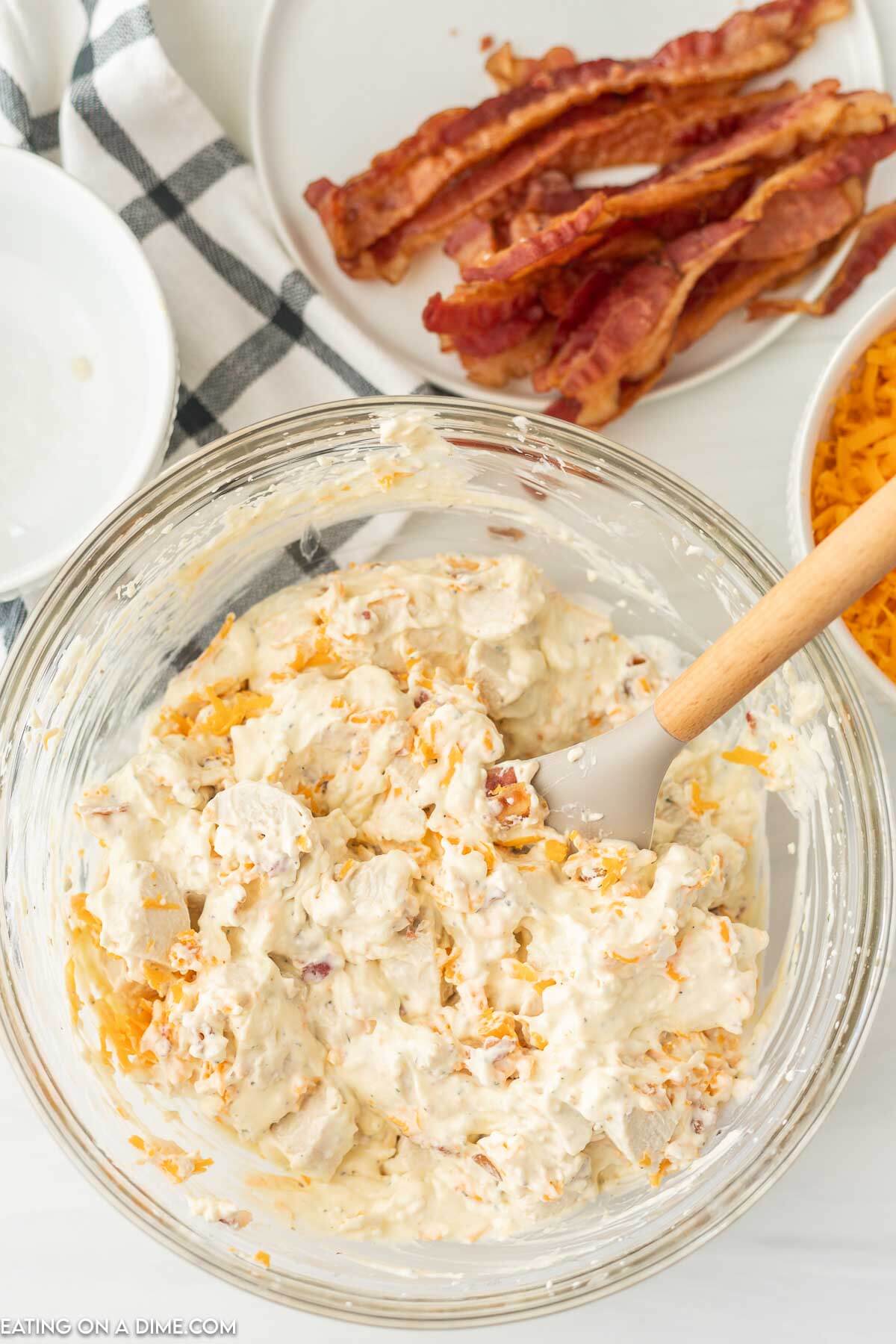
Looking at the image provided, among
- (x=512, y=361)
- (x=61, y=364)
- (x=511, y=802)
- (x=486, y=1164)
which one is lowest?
(x=486, y=1164)

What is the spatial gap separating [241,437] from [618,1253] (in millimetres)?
1024

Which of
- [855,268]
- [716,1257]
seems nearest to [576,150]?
[855,268]

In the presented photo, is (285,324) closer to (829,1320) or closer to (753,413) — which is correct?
(753,413)

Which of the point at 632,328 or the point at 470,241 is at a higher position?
the point at 470,241

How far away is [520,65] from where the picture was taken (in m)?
1.62

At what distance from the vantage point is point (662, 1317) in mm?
1556

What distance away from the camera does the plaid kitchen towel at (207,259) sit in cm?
157

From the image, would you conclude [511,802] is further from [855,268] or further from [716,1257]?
[855,268]

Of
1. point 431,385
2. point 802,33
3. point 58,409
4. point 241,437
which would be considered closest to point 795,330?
point 802,33

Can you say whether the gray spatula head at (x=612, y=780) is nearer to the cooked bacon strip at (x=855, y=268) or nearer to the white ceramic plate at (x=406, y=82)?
the white ceramic plate at (x=406, y=82)

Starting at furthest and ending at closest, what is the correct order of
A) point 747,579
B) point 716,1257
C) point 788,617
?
1. point 716,1257
2. point 747,579
3. point 788,617

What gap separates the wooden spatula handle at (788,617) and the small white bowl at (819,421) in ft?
1.15

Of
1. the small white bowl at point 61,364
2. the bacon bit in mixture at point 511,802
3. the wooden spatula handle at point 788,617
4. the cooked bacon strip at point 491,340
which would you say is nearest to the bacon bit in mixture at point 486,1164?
the bacon bit in mixture at point 511,802

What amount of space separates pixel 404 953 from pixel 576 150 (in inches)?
44.7
